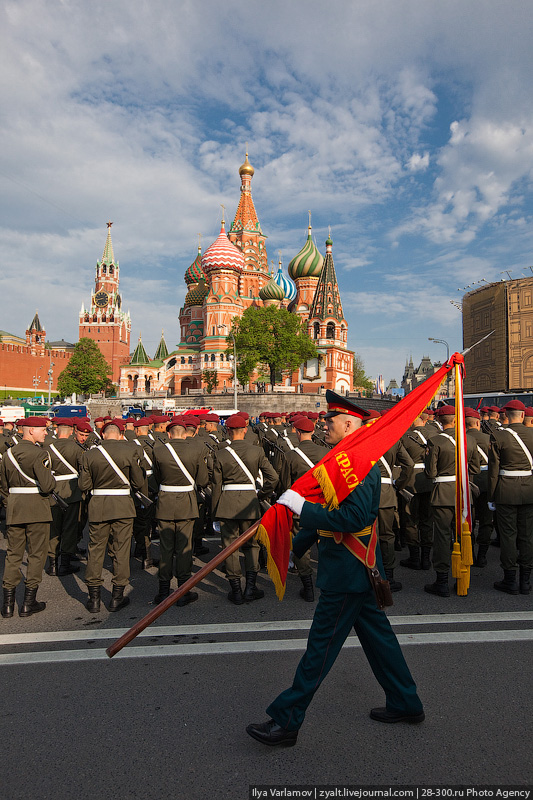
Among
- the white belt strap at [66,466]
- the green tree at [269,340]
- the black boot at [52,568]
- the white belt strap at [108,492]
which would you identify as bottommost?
the black boot at [52,568]

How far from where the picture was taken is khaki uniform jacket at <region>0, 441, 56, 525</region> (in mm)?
5606

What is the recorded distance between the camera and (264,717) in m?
3.37

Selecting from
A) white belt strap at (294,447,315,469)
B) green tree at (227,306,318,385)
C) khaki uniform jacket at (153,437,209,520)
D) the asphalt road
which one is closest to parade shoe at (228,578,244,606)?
the asphalt road

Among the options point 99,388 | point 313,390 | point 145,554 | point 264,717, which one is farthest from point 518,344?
point 99,388

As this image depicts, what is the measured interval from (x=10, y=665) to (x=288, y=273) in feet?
238

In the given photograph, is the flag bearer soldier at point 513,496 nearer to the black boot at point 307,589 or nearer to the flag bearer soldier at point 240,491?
the black boot at point 307,589

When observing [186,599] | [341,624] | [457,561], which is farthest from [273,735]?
[186,599]

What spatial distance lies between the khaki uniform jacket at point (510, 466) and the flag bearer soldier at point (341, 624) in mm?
3454

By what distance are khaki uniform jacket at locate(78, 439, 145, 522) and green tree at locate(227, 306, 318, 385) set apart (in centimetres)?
4643

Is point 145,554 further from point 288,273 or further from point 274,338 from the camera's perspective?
point 288,273

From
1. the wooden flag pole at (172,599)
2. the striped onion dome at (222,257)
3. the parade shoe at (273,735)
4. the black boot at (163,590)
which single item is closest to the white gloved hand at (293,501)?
the wooden flag pole at (172,599)

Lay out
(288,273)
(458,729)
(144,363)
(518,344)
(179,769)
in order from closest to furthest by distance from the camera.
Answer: (179,769), (458,729), (518,344), (288,273), (144,363)

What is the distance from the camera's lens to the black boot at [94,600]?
542 centimetres

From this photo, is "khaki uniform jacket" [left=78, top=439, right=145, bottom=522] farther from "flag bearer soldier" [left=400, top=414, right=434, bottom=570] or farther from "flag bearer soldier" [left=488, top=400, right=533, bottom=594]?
"flag bearer soldier" [left=488, top=400, right=533, bottom=594]
